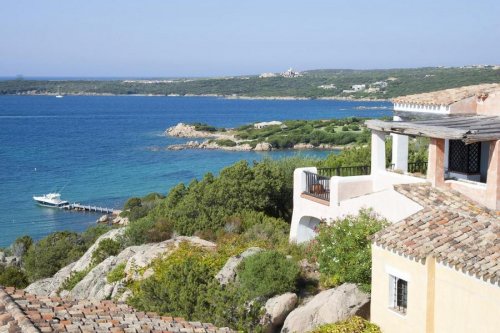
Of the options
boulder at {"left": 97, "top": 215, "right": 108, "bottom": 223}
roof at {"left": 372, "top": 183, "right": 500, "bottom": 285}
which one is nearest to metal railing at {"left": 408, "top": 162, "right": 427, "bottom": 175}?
roof at {"left": 372, "top": 183, "right": 500, "bottom": 285}

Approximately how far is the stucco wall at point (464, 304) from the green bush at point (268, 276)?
12.5ft

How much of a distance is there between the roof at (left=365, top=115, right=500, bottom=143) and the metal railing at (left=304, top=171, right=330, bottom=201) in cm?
239

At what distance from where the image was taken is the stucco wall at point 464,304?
9.04 metres

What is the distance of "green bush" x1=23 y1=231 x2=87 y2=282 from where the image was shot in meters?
27.3

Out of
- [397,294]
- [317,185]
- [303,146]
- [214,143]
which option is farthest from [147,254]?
[214,143]

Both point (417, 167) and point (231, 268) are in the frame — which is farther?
point (417, 167)

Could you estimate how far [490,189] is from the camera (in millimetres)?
12758

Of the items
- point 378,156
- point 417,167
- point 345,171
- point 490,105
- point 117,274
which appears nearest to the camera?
point 490,105

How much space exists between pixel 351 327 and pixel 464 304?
2388mm

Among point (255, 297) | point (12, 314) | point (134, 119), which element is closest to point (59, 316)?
point (12, 314)

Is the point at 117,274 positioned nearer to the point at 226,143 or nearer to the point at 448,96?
the point at 448,96

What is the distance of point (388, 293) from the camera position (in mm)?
11086

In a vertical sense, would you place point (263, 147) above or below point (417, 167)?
below

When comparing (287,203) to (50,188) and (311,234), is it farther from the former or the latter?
(50,188)
